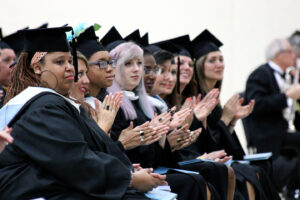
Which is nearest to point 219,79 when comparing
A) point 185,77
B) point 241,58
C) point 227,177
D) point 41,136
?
point 185,77

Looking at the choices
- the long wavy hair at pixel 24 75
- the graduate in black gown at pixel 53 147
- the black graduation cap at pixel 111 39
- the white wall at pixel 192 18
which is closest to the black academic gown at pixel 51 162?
the graduate in black gown at pixel 53 147

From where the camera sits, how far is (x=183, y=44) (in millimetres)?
6422

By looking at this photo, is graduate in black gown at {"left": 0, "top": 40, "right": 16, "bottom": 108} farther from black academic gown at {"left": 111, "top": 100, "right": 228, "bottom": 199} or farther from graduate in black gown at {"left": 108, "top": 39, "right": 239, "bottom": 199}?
black academic gown at {"left": 111, "top": 100, "right": 228, "bottom": 199}

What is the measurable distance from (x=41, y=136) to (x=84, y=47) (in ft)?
5.58

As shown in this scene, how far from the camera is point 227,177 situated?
5141mm

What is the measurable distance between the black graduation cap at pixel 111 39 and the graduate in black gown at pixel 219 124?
1.17 m

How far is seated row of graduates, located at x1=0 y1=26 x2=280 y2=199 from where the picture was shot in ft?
10.1

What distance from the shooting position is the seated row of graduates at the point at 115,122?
10.1 feet

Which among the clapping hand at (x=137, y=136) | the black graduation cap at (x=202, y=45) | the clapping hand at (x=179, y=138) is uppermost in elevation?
the black graduation cap at (x=202, y=45)

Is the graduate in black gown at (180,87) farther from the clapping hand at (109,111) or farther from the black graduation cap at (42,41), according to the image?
the black graduation cap at (42,41)

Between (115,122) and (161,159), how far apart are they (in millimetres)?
535

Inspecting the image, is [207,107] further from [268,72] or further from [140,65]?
[268,72]

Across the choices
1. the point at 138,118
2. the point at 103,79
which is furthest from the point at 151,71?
the point at 103,79

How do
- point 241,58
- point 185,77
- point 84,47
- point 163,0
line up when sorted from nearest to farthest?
point 84,47 < point 185,77 < point 163,0 < point 241,58
